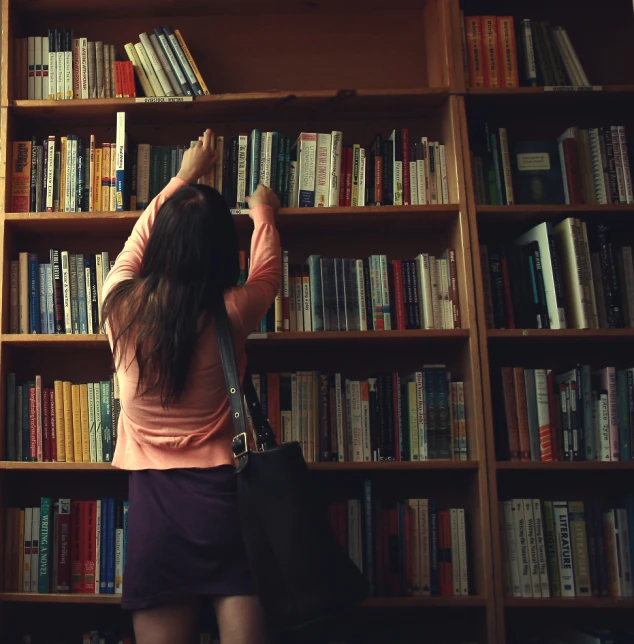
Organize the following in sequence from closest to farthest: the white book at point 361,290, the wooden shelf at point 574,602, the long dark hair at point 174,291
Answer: the long dark hair at point 174,291, the wooden shelf at point 574,602, the white book at point 361,290

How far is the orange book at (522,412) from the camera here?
237 cm

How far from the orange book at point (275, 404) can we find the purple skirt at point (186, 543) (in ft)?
2.54

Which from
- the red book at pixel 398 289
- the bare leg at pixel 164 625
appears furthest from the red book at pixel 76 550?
the red book at pixel 398 289

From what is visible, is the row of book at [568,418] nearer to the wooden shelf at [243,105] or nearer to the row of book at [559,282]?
the row of book at [559,282]

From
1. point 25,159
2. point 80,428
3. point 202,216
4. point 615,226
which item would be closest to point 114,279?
point 202,216

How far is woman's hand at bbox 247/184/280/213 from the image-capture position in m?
2.33

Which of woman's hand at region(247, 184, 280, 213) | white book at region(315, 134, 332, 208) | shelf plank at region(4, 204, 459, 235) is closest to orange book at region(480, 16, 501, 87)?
shelf plank at region(4, 204, 459, 235)

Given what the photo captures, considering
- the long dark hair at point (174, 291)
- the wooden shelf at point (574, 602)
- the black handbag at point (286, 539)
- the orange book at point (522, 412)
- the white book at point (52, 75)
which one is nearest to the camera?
the black handbag at point (286, 539)

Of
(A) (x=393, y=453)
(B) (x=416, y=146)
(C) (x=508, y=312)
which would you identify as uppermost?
(B) (x=416, y=146)

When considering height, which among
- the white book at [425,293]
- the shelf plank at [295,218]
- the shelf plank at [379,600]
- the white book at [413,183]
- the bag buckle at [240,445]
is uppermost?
the white book at [413,183]

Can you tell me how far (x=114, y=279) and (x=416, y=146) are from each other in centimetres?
122

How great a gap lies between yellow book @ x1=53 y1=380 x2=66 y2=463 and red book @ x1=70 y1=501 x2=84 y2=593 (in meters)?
0.16

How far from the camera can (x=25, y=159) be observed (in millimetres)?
2543

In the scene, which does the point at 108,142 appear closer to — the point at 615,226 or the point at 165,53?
the point at 165,53
